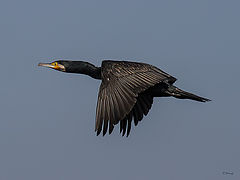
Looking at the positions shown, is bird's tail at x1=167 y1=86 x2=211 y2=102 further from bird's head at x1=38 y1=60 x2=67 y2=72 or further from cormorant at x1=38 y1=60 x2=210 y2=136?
bird's head at x1=38 y1=60 x2=67 y2=72

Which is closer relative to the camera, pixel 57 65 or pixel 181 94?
→ pixel 181 94

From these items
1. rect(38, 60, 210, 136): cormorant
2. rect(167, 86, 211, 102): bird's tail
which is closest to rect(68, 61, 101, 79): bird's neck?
rect(38, 60, 210, 136): cormorant

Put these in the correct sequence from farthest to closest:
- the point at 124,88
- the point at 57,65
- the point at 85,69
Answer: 1. the point at 57,65
2. the point at 85,69
3. the point at 124,88

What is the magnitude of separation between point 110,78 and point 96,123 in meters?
1.51

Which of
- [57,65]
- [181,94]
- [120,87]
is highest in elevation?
[57,65]

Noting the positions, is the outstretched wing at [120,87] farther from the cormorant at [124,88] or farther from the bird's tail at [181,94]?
the bird's tail at [181,94]

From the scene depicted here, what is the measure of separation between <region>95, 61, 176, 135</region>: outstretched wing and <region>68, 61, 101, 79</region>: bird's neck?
1.30m

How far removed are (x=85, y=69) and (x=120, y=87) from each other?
111 inches

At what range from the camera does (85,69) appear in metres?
17.2

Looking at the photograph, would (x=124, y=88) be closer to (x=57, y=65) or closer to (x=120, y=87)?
(x=120, y=87)

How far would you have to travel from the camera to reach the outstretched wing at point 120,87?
1411cm

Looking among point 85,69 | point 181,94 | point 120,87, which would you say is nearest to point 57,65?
point 85,69

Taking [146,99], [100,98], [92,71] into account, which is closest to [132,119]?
[146,99]

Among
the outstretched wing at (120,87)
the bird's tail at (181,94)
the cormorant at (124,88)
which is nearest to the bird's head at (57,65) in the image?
the cormorant at (124,88)
